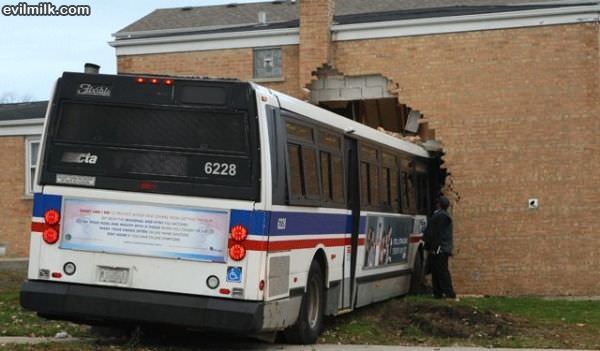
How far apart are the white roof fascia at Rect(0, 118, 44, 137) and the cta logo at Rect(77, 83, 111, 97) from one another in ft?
55.8

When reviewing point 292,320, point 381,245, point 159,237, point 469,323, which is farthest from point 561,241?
point 159,237

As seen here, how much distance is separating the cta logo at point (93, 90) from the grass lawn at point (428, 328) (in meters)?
2.70

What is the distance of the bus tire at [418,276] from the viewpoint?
1772 centimetres

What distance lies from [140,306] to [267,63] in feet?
37.8

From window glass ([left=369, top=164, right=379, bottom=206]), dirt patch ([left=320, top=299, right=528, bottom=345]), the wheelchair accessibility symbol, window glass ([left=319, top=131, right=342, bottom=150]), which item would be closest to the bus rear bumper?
the wheelchair accessibility symbol

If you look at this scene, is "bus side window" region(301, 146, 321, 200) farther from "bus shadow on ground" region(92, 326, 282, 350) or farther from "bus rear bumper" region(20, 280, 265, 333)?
"bus rear bumper" region(20, 280, 265, 333)

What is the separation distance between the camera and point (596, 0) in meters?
18.7

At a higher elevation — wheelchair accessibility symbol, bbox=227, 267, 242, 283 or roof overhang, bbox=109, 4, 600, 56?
roof overhang, bbox=109, 4, 600, 56

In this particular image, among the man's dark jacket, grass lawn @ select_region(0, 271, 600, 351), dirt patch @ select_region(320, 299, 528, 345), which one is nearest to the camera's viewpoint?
grass lawn @ select_region(0, 271, 600, 351)

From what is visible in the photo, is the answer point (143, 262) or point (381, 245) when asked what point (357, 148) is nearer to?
point (381, 245)

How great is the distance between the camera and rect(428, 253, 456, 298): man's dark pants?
16.5 m

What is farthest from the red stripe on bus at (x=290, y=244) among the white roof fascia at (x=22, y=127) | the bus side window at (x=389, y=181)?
the white roof fascia at (x=22, y=127)

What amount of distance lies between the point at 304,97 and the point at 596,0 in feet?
20.1

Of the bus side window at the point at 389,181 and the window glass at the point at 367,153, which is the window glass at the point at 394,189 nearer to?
the bus side window at the point at 389,181
